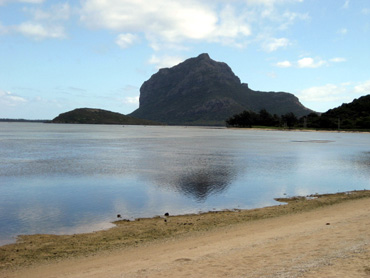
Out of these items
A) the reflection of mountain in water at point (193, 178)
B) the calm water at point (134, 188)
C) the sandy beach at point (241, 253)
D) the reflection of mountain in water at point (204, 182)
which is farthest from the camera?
the reflection of mountain in water at point (193, 178)

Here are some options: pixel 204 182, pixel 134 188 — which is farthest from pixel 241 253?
pixel 204 182

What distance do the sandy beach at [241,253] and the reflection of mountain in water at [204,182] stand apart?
9960mm

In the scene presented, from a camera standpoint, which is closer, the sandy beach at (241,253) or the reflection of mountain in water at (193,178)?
the sandy beach at (241,253)

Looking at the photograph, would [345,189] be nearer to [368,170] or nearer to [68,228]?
[368,170]

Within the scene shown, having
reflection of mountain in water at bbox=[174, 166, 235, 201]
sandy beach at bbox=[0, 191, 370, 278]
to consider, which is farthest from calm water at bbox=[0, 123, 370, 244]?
sandy beach at bbox=[0, 191, 370, 278]

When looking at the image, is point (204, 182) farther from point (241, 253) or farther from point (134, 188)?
point (241, 253)

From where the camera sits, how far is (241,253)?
13.1m

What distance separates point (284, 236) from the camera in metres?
15.6

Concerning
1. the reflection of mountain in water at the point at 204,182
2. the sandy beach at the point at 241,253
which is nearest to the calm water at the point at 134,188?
the reflection of mountain in water at the point at 204,182

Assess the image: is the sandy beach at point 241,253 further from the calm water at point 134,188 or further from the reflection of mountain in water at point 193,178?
the reflection of mountain in water at point 193,178

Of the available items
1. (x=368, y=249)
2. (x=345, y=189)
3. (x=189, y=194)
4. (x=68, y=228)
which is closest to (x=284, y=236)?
(x=368, y=249)

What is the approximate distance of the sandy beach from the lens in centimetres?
1105

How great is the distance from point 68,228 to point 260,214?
479 inches

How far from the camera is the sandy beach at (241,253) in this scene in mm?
11047
